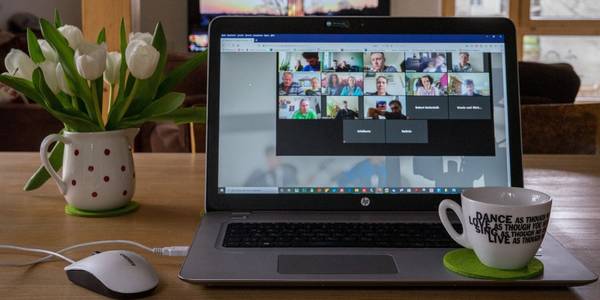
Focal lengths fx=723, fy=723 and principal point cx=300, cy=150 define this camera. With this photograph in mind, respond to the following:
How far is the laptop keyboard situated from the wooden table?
0.27 feet

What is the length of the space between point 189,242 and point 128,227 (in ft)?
0.38

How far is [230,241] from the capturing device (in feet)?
2.77

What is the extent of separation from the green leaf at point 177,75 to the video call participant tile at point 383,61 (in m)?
0.25

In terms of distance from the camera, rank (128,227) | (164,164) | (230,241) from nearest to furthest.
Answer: (230,241) < (128,227) < (164,164)

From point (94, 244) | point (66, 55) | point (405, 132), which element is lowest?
point (94, 244)

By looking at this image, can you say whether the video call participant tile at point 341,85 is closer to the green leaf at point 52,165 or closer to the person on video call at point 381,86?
the person on video call at point 381,86

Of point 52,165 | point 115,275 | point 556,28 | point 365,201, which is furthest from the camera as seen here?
point 556,28

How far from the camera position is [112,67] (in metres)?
1.04

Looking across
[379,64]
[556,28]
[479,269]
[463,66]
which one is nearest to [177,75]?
[379,64]

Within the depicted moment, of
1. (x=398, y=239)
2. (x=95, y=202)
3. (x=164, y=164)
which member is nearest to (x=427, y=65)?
(x=398, y=239)

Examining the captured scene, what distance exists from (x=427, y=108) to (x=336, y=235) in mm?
245

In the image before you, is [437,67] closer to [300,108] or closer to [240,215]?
[300,108]

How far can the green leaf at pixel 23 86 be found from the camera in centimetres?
101

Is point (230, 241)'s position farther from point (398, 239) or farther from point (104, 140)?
point (104, 140)
